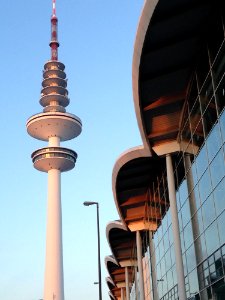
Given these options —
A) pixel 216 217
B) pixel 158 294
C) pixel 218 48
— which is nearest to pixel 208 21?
pixel 218 48

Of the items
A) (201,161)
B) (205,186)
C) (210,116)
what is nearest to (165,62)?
(210,116)

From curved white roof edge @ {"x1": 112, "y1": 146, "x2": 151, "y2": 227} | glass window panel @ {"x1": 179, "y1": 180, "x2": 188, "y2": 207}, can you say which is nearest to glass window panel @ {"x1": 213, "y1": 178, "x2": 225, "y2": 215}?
glass window panel @ {"x1": 179, "y1": 180, "x2": 188, "y2": 207}

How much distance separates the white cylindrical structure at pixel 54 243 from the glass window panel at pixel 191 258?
84.5 m

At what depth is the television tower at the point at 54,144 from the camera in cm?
10700

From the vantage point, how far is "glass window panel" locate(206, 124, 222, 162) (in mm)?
18938

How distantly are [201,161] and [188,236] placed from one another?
4080 mm

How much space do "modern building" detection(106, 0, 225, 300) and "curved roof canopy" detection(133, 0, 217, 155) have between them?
0.13ft

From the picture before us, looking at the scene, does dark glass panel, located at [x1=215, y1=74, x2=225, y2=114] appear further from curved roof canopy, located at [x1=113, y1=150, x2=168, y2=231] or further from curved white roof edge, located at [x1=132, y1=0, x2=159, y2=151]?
curved roof canopy, located at [x1=113, y1=150, x2=168, y2=231]

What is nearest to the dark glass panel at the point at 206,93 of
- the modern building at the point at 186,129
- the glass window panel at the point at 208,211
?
the modern building at the point at 186,129

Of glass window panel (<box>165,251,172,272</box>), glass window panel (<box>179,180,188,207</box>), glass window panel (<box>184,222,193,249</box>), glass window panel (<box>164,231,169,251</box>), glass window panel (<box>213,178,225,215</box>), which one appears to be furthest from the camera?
glass window panel (<box>164,231,169,251</box>)

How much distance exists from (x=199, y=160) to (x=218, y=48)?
4915 mm

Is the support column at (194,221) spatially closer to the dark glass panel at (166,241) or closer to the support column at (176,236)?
the support column at (176,236)

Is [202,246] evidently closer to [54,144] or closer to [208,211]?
[208,211]

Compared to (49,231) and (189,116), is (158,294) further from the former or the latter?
(49,231)
